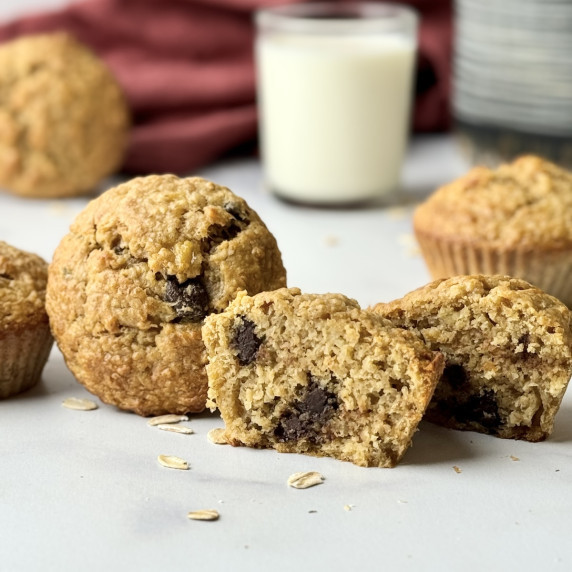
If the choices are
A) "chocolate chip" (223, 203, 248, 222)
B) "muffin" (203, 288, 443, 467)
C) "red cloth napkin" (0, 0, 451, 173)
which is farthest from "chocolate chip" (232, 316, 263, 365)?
"red cloth napkin" (0, 0, 451, 173)

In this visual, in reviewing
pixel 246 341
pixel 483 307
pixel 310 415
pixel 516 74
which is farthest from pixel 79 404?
pixel 516 74

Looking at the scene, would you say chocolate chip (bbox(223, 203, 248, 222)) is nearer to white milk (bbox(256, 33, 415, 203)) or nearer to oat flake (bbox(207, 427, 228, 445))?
oat flake (bbox(207, 427, 228, 445))

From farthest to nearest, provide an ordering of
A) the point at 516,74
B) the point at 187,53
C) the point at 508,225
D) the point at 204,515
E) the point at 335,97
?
the point at 187,53 < the point at 516,74 < the point at 335,97 < the point at 508,225 < the point at 204,515

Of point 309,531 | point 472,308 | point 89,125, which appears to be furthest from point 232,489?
point 89,125

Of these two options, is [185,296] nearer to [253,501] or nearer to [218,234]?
[218,234]

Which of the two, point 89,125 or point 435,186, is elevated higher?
point 89,125

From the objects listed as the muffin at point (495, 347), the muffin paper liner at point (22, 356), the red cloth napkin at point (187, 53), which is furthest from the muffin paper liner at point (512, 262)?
the red cloth napkin at point (187, 53)

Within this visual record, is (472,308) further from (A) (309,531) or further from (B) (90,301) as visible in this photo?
(B) (90,301)
